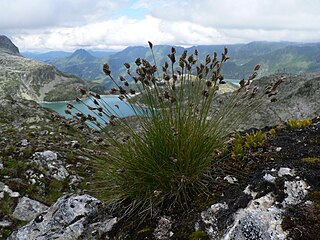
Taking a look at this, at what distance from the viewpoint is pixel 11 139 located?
561 inches

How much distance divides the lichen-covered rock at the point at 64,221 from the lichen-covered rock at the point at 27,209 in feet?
9.02

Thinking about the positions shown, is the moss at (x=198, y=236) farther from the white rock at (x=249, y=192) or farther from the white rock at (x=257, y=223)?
the white rock at (x=249, y=192)

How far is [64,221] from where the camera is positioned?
5371 millimetres

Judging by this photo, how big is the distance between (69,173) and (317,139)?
28.7 ft

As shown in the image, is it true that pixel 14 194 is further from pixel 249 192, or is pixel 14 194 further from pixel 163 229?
pixel 249 192

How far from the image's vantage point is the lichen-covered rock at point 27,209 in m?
8.62

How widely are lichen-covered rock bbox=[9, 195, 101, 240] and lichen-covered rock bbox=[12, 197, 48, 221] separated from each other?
2.75m

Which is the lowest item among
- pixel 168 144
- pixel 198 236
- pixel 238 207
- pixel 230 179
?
pixel 198 236

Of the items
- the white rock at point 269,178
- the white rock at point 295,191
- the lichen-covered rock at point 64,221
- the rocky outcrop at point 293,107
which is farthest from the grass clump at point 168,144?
the rocky outcrop at point 293,107

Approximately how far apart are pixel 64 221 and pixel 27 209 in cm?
423

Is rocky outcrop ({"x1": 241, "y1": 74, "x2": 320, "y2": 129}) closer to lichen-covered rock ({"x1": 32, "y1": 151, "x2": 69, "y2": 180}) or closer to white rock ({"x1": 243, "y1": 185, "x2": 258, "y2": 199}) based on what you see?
lichen-covered rock ({"x1": 32, "y1": 151, "x2": 69, "y2": 180})

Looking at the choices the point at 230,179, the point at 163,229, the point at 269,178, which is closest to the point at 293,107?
the point at 230,179

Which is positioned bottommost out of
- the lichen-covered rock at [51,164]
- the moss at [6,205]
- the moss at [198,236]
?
the lichen-covered rock at [51,164]

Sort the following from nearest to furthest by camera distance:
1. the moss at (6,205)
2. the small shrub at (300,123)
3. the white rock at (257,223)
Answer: the white rock at (257,223) < the small shrub at (300,123) < the moss at (6,205)
